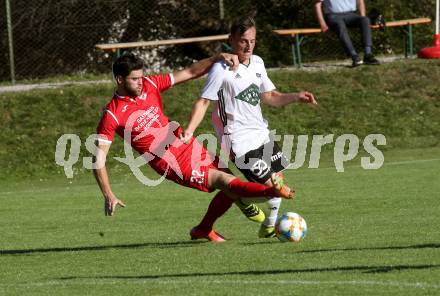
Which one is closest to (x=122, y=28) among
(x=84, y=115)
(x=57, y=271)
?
(x=84, y=115)

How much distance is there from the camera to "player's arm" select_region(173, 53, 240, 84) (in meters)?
10.3

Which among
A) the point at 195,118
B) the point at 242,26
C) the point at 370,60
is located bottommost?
the point at 370,60

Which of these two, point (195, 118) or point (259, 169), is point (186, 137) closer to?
point (195, 118)

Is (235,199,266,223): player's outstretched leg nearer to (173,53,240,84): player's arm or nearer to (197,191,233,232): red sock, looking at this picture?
(197,191,233,232): red sock

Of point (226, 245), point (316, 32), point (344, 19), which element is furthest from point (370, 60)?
point (226, 245)

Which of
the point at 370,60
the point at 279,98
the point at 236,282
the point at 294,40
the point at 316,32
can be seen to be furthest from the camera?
the point at 316,32

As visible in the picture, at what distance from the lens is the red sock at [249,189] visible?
9.60 meters

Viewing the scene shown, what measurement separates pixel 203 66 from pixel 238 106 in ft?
1.65

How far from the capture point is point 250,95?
1059 centimetres

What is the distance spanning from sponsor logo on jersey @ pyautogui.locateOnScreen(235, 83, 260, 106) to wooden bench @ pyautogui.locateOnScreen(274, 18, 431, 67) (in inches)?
495

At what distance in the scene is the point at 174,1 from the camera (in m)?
25.3

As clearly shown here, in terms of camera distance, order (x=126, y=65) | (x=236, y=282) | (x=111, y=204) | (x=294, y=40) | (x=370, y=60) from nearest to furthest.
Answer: (x=236, y=282)
(x=111, y=204)
(x=126, y=65)
(x=370, y=60)
(x=294, y=40)

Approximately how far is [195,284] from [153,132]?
236cm

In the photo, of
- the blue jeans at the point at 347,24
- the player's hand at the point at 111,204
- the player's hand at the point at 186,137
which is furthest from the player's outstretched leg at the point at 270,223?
the blue jeans at the point at 347,24
